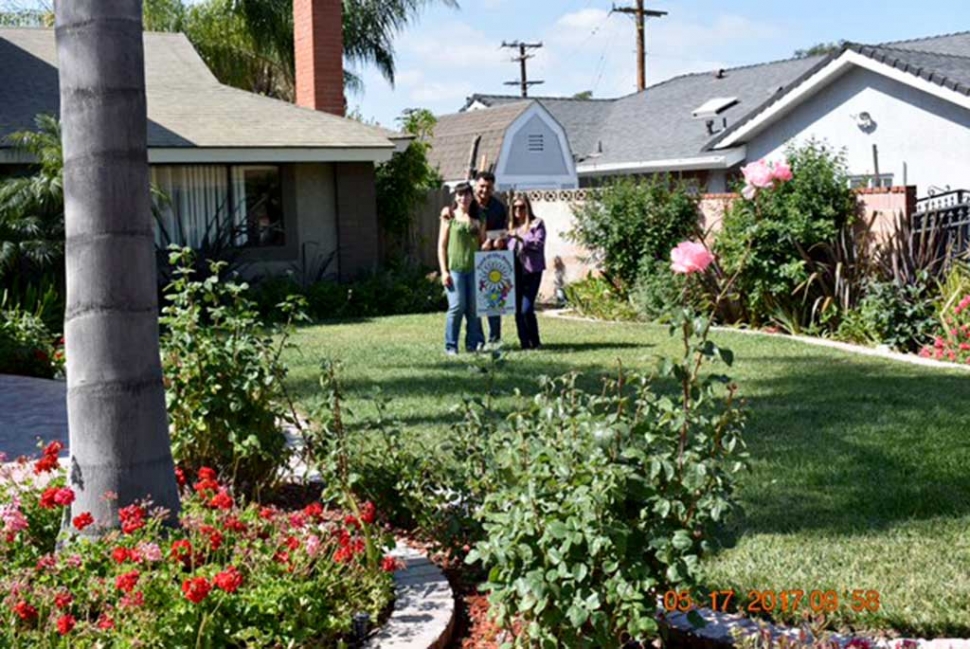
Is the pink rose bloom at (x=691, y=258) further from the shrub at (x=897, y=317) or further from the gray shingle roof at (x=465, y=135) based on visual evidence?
the gray shingle roof at (x=465, y=135)

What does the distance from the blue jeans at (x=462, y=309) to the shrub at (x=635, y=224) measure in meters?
4.61

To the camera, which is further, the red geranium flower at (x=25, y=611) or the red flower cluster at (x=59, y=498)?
the red flower cluster at (x=59, y=498)

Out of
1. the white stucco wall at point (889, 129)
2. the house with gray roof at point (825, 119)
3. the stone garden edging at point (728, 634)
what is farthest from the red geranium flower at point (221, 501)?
the white stucco wall at point (889, 129)

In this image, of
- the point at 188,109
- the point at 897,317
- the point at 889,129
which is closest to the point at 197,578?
the point at 897,317

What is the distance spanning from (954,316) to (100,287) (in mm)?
9652

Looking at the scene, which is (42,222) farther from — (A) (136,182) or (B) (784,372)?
(A) (136,182)

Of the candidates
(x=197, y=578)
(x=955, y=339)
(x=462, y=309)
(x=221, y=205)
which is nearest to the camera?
(x=197, y=578)

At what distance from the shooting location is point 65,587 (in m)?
4.21

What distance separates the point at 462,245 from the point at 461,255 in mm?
103

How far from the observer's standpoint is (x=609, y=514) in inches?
154

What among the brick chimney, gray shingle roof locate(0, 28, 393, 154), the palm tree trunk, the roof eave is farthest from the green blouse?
the roof eave

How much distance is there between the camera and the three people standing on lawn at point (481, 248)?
39.5 ft

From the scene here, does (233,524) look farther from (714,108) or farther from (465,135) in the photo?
(465,135)

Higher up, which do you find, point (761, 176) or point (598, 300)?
point (761, 176)
